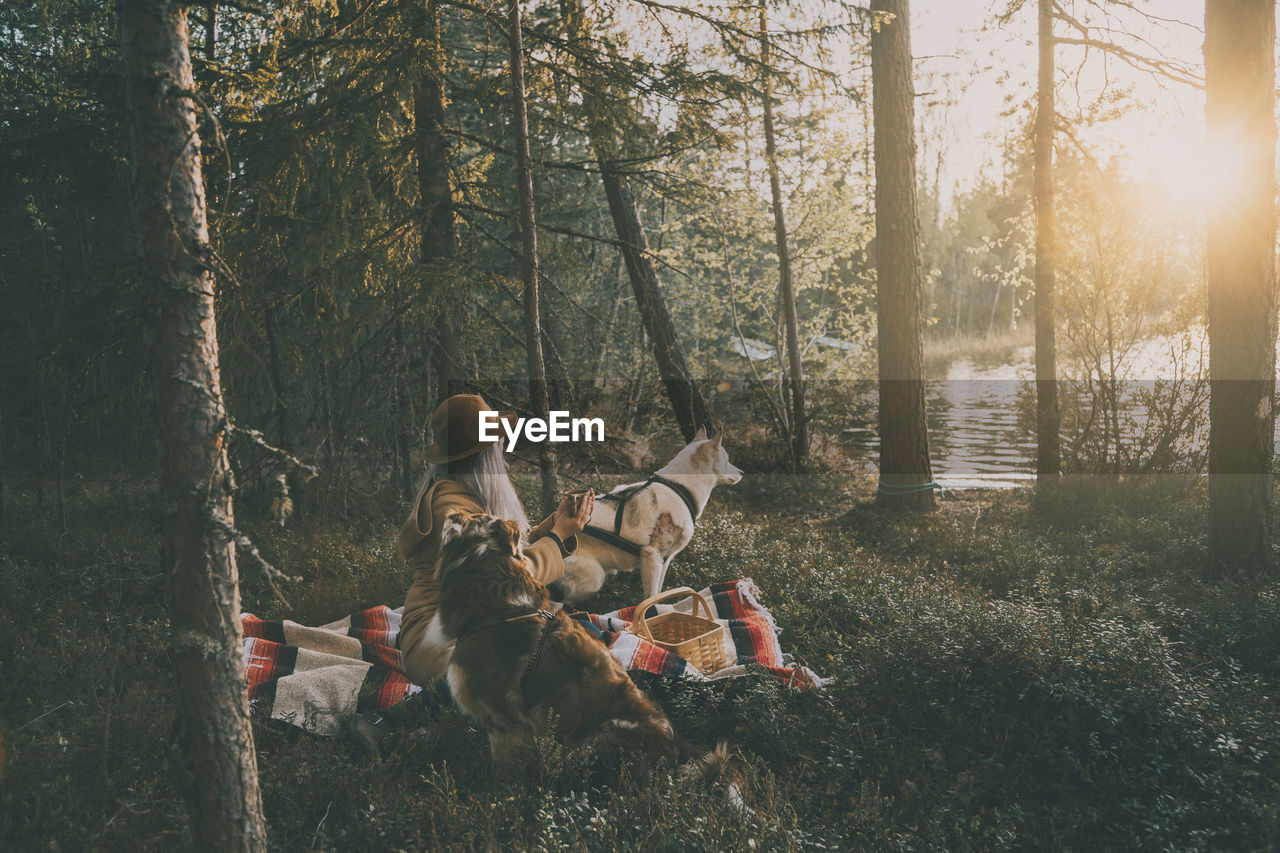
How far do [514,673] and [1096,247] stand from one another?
8812 millimetres

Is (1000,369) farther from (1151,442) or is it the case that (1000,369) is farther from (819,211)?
(1151,442)

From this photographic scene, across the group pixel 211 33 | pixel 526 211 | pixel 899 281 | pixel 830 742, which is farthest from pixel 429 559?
pixel 899 281

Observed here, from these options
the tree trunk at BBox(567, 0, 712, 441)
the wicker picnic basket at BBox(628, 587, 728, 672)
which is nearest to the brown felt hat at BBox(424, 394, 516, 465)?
the wicker picnic basket at BBox(628, 587, 728, 672)

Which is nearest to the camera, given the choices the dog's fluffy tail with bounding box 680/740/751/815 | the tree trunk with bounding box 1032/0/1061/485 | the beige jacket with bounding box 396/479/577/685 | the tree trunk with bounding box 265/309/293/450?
the dog's fluffy tail with bounding box 680/740/751/815

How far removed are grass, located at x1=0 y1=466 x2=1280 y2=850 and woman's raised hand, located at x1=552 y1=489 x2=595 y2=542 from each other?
103 cm

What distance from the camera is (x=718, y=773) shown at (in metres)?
3.22

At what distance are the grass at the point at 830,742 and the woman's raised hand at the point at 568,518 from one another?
40.6 inches

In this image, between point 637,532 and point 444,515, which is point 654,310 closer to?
point 637,532

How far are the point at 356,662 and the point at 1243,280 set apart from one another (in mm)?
7385

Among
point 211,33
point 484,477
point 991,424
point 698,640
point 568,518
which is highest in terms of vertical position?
point 211,33

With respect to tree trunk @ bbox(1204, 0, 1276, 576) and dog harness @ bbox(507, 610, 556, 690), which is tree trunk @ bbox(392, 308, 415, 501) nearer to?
dog harness @ bbox(507, 610, 556, 690)

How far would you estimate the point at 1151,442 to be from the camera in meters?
9.02

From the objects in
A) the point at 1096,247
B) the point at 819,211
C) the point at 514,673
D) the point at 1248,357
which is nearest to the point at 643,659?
the point at 514,673

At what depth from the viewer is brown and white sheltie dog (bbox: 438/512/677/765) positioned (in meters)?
3.16
